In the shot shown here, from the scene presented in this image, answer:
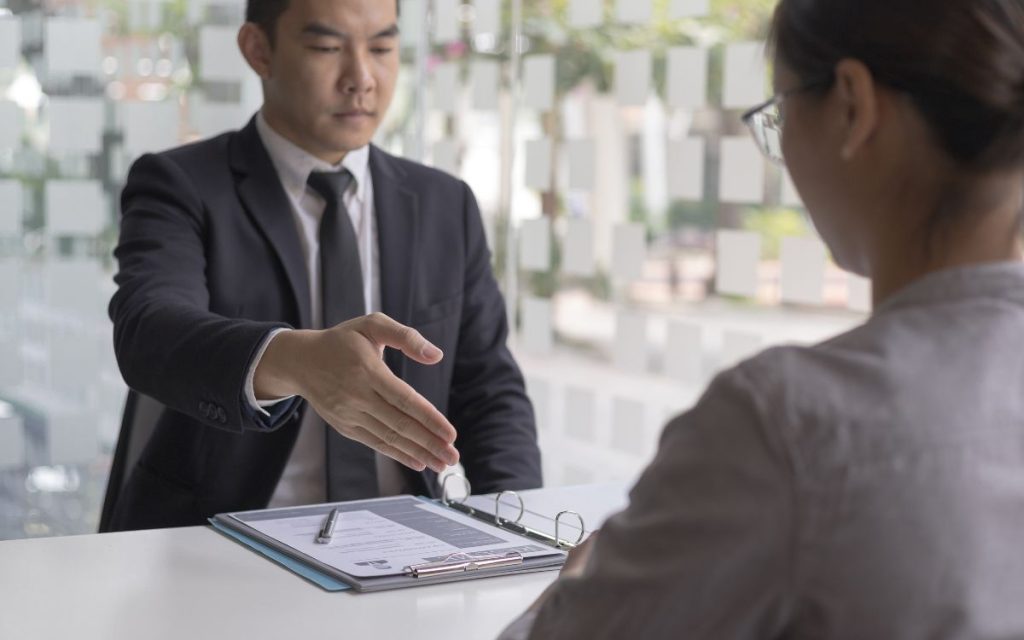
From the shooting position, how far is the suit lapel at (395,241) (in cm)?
229

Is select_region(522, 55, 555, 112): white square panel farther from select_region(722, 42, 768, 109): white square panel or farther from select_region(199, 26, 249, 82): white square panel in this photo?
select_region(199, 26, 249, 82): white square panel

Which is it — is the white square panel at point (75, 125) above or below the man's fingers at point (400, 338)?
above

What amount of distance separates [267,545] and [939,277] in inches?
37.0

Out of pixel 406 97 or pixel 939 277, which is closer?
pixel 939 277

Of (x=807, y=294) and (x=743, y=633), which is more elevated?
(x=743, y=633)

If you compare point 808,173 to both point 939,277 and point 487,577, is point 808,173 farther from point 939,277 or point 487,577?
point 487,577

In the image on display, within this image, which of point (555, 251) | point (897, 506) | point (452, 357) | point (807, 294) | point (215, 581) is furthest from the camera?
point (555, 251)

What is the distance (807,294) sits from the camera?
2873 millimetres

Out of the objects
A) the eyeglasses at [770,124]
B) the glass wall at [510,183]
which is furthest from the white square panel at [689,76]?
the eyeglasses at [770,124]

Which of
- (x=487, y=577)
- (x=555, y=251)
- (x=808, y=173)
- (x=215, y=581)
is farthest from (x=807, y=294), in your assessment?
(x=808, y=173)

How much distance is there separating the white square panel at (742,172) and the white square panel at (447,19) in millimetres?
1036

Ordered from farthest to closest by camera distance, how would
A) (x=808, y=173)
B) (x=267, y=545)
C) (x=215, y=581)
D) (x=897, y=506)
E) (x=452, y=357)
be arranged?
(x=452, y=357) → (x=267, y=545) → (x=215, y=581) → (x=808, y=173) → (x=897, y=506)

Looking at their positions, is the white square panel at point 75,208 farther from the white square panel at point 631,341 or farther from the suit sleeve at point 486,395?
the white square panel at point 631,341

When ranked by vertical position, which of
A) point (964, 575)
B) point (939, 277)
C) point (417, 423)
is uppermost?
point (939, 277)
